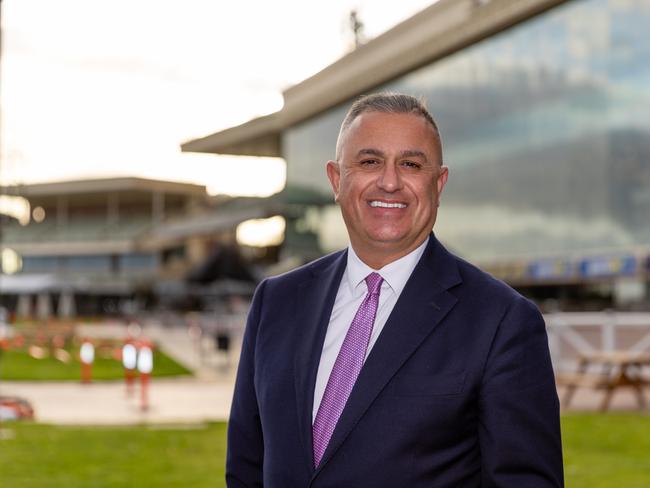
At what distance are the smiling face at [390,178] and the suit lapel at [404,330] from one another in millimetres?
104

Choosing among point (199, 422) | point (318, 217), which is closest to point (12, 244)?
point (318, 217)

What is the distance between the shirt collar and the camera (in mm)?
2539

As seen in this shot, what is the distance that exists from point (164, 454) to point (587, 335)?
10619 millimetres

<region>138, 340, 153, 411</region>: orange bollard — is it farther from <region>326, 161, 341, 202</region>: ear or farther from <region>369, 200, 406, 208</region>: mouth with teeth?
<region>369, 200, 406, 208</region>: mouth with teeth

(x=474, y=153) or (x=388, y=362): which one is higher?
(x=474, y=153)

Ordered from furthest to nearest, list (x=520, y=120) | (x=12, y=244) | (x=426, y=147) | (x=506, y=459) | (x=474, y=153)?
(x=12, y=244) → (x=474, y=153) → (x=520, y=120) → (x=426, y=147) → (x=506, y=459)

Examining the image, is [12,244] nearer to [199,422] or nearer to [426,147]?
[199,422]

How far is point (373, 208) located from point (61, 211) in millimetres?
94456

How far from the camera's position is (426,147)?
246 cm

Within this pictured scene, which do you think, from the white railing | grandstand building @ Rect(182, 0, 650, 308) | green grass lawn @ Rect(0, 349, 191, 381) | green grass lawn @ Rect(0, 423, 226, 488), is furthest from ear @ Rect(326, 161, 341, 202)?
grandstand building @ Rect(182, 0, 650, 308)

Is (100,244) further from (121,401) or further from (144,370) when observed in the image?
(144,370)

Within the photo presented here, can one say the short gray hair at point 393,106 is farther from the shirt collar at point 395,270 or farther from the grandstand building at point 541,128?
the grandstand building at point 541,128

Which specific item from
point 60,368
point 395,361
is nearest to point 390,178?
point 395,361

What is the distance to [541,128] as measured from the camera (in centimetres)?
2978
